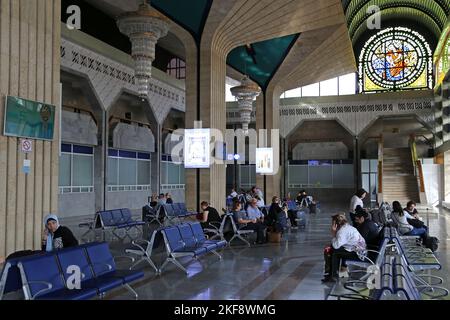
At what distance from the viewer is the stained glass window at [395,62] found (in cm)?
3422

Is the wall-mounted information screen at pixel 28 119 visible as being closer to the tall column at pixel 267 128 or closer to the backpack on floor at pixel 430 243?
the backpack on floor at pixel 430 243

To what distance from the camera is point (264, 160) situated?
70.1ft

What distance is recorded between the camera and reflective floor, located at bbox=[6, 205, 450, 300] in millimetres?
5742

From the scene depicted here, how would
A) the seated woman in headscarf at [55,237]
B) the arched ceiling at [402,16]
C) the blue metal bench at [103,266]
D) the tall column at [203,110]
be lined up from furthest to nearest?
the arched ceiling at [402,16]
the tall column at [203,110]
the seated woman in headscarf at [55,237]
the blue metal bench at [103,266]

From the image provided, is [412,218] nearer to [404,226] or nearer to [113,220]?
[404,226]

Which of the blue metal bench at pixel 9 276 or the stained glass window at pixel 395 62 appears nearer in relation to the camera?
the blue metal bench at pixel 9 276

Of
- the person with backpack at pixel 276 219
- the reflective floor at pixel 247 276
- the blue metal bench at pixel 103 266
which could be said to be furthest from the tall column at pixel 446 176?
the blue metal bench at pixel 103 266

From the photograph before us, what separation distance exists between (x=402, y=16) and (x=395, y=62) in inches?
153

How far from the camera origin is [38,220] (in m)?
7.10

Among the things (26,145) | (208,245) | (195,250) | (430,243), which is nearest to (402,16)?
(430,243)

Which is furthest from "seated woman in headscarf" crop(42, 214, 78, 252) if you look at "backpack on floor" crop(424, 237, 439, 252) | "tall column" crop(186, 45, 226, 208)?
"tall column" crop(186, 45, 226, 208)

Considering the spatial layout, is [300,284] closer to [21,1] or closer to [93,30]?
[21,1]

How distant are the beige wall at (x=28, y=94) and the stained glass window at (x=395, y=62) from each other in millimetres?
30307

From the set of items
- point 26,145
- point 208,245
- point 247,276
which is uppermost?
point 26,145
